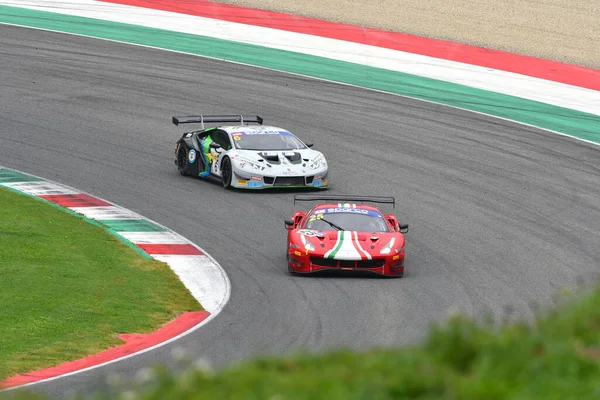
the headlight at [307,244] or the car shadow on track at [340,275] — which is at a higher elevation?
the headlight at [307,244]

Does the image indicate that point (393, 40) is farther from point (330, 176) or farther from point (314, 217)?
point (314, 217)

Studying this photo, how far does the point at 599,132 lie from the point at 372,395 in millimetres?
26323

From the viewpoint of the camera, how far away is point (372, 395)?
4773 millimetres

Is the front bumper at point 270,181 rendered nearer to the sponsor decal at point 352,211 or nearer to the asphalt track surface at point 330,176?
the asphalt track surface at point 330,176

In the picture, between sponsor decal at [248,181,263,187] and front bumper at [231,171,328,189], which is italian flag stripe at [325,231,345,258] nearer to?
front bumper at [231,171,328,189]

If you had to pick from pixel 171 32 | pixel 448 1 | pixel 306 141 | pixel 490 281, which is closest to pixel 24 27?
pixel 171 32

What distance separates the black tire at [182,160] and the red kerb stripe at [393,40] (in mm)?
13004

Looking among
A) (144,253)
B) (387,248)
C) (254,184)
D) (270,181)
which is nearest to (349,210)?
(387,248)

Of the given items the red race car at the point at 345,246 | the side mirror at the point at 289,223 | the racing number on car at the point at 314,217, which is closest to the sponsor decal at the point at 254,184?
the side mirror at the point at 289,223

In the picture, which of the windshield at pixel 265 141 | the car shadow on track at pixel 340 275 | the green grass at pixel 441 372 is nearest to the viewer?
the green grass at pixel 441 372

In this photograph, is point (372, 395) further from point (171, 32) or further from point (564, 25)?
point (564, 25)

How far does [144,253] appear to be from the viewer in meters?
19.7

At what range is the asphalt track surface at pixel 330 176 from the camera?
53.0 feet

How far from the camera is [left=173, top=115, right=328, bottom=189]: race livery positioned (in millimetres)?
23844
